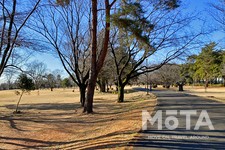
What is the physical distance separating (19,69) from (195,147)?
526 inches

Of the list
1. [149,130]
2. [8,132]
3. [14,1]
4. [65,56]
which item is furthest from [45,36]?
[149,130]

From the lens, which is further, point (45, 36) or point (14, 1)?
point (45, 36)

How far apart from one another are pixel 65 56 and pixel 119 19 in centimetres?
1308

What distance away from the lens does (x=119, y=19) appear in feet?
37.3

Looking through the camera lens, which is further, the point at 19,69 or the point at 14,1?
the point at 19,69

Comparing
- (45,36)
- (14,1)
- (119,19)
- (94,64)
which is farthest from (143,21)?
(45,36)

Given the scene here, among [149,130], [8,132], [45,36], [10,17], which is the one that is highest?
[45,36]

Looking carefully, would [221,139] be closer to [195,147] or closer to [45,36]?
[195,147]

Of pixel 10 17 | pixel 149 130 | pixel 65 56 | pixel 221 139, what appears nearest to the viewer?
pixel 221 139

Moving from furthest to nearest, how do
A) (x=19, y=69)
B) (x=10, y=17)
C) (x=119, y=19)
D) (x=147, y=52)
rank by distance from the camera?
1. (x=147, y=52)
2. (x=19, y=69)
3. (x=119, y=19)
4. (x=10, y=17)

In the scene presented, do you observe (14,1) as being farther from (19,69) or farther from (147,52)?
(147,52)

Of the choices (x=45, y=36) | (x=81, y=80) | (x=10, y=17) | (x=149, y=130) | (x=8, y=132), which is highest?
(x=45, y=36)

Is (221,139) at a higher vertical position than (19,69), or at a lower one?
lower

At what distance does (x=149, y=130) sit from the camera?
719 cm
